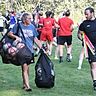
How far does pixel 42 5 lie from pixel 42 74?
150 ft

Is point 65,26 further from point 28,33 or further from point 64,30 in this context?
point 28,33

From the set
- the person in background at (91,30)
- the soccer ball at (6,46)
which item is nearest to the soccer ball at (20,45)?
the soccer ball at (6,46)

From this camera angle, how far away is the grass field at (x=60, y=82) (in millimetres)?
9156

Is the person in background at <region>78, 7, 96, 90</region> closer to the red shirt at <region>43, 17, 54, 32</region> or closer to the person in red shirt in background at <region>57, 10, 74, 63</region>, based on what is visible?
the person in red shirt in background at <region>57, 10, 74, 63</region>

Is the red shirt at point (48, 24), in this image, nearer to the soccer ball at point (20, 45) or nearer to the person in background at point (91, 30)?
the person in background at point (91, 30)

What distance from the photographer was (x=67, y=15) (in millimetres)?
14492

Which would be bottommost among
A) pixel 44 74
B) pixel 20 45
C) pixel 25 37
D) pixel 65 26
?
pixel 44 74

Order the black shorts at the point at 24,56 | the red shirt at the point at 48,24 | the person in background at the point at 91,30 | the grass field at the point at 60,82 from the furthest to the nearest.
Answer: the red shirt at the point at 48,24 < the person in background at the point at 91,30 < the grass field at the point at 60,82 < the black shorts at the point at 24,56

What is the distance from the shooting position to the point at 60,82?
10.6 meters

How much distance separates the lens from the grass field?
9.16 m

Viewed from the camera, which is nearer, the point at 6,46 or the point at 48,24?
the point at 6,46

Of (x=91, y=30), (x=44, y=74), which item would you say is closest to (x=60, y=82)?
(x=44, y=74)

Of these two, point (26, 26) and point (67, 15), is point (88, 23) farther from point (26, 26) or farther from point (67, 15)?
point (67, 15)

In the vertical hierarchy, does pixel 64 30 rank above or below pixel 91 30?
below
